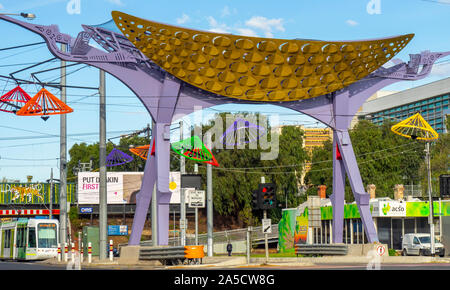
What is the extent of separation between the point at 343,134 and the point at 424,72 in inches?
218

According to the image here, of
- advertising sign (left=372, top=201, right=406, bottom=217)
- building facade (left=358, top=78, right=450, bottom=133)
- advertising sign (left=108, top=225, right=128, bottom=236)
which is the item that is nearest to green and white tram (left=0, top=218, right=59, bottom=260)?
advertising sign (left=372, top=201, right=406, bottom=217)

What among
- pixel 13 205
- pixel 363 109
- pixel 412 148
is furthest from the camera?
pixel 363 109

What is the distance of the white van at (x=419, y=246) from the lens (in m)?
46.3

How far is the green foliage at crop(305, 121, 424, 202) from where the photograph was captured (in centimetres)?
9050

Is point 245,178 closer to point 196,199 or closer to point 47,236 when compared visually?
point 47,236

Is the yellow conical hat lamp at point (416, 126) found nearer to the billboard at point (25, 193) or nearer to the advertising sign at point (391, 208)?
the advertising sign at point (391, 208)

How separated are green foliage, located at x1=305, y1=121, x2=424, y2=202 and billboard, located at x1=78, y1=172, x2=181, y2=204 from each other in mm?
19750

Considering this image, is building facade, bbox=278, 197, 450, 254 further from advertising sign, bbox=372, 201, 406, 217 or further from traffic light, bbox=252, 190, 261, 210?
traffic light, bbox=252, 190, 261, 210

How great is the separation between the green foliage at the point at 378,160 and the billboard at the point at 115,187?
19.8 meters

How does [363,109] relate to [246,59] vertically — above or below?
above

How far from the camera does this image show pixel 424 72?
124 feet

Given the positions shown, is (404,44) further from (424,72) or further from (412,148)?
(412,148)
